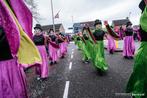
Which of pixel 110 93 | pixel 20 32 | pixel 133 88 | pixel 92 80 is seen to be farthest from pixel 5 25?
pixel 92 80

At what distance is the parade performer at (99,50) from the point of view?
10.1 m

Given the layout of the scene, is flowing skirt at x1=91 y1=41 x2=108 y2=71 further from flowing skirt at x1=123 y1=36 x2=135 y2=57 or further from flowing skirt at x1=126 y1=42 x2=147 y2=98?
flowing skirt at x1=126 y1=42 x2=147 y2=98

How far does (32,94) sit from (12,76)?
405cm

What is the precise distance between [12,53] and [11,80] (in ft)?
1.19

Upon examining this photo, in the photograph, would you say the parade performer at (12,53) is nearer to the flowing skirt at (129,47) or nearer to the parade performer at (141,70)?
the parade performer at (141,70)

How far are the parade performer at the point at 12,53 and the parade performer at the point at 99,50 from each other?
20.4 feet

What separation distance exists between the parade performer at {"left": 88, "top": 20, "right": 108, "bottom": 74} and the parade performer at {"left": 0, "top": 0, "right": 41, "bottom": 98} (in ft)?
20.4

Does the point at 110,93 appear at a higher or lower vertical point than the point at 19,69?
lower

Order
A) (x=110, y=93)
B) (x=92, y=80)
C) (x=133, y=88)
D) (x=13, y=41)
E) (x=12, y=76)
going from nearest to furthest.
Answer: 1. (x=13, y=41)
2. (x=12, y=76)
3. (x=133, y=88)
4. (x=110, y=93)
5. (x=92, y=80)

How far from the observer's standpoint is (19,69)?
407 cm

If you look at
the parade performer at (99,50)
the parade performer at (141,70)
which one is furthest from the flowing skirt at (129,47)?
the parade performer at (141,70)

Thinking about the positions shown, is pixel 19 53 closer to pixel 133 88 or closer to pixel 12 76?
pixel 12 76

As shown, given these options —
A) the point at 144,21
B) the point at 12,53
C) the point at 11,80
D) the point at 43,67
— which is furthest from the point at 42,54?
the point at 12,53

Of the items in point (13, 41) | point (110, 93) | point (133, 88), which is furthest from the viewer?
point (110, 93)
